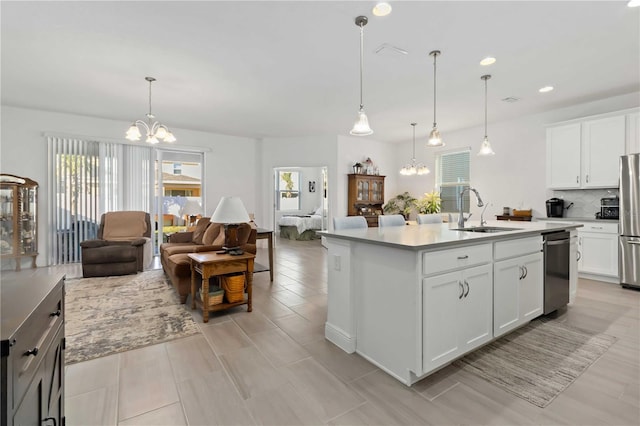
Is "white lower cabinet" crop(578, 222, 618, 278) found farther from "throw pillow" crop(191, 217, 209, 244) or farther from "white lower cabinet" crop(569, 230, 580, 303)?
"throw pillow" crop(191, 217, 209, 244)

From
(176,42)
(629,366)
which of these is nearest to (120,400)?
(176,42)

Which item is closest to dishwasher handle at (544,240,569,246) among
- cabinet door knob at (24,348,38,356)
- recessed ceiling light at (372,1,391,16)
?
recessed ceiling light at (372,1,391,16)

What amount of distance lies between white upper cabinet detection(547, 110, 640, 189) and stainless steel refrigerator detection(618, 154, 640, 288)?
0.95 feet

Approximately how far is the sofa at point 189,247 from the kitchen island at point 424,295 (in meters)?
1.81

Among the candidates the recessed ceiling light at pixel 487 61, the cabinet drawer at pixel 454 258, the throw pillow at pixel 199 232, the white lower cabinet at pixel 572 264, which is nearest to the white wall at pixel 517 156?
the white lower cabinet at pixel 572 264

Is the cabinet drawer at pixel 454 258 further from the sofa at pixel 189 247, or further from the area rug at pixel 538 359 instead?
the sofa at pixel 189 247

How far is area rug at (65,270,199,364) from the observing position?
2.51 meters

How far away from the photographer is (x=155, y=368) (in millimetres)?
2172

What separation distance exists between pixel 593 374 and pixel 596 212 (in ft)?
12.8

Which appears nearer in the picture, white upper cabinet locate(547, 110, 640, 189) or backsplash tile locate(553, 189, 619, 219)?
white upper cabinet locate(547, 110, 640, 189)

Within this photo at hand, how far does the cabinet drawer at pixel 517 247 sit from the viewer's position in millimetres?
2398

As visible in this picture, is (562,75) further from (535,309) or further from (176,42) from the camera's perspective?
(176,42)

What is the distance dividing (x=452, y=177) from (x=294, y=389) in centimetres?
639

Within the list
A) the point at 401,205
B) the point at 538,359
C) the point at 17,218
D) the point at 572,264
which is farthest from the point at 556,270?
the point at 17,218
